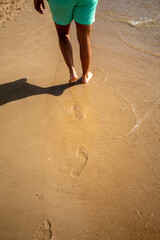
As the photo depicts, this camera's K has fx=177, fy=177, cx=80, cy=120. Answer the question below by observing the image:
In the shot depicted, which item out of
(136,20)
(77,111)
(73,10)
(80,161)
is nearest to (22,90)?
(77,111)

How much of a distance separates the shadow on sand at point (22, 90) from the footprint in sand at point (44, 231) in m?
1.24

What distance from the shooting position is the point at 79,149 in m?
1.47

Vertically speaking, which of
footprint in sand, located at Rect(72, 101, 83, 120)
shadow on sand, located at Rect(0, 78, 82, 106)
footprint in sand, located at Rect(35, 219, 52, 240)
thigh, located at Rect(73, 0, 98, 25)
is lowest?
footprint in sand, located at Rect(35, 219, 52, 240)

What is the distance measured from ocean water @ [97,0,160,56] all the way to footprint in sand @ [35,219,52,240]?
8.05 feet

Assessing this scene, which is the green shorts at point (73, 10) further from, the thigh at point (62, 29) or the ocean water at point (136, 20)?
the ocean water at point (136, 20)

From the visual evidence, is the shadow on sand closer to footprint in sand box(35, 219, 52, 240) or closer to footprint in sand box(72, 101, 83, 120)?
footprint in sand box(72, 101, 83, 120)

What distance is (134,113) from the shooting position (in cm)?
173

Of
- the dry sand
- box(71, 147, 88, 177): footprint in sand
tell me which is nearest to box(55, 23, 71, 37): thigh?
the dry sand

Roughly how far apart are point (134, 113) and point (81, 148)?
65cm

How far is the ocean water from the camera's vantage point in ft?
8.96

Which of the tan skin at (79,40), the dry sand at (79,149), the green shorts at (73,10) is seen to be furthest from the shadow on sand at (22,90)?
the green shorts at (73,10)

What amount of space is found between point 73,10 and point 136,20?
2319mm

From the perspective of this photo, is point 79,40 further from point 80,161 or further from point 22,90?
point 80,161

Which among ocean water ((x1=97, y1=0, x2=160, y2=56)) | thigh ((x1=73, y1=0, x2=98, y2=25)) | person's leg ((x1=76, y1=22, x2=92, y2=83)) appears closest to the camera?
thigh ((x1=73, y1=0, x2=98, y2=25))
